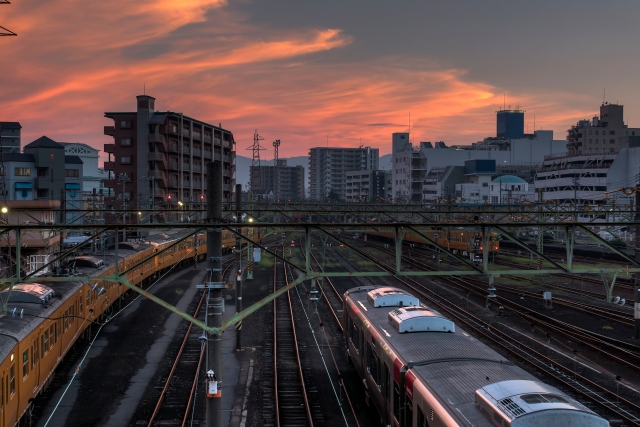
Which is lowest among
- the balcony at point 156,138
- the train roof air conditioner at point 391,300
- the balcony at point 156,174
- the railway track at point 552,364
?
the railway track at point 552,364

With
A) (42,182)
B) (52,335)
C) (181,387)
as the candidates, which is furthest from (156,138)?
(181,387)

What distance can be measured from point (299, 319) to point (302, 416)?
1123cm

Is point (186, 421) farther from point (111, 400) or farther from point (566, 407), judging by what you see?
point (566, 407)

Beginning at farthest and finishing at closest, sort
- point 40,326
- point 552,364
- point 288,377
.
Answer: point 552,364
point 288,377
point 40,326

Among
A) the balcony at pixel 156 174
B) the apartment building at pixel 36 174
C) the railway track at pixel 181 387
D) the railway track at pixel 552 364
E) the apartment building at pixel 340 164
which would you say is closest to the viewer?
the railway track at pixel 181 387

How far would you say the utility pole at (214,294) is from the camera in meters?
10.2

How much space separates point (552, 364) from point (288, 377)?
26.6 feet

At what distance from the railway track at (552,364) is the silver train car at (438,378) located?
4.88 meters

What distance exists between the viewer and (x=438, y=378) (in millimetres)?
9398

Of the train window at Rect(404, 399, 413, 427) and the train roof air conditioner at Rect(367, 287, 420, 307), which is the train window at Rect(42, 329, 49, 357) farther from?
the train window at Rect(404, 399, 413, 427)

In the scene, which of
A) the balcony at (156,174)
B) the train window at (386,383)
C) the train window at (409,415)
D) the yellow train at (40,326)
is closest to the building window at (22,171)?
the balcony at (156,174)

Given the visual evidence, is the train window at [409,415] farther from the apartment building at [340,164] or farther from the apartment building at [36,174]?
the apartment building at [340,164]

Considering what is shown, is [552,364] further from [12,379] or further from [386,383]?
[12,379]

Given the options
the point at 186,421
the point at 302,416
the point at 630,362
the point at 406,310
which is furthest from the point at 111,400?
the point at 630,362
